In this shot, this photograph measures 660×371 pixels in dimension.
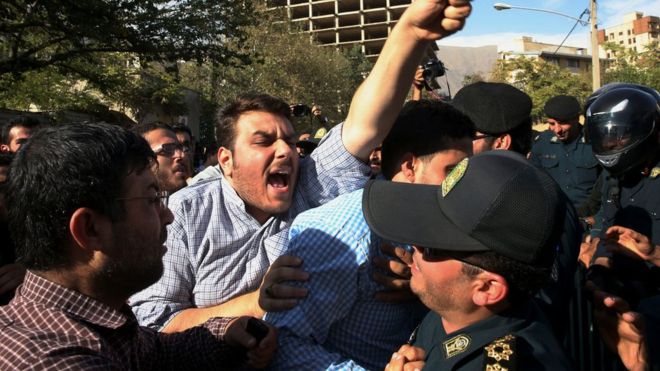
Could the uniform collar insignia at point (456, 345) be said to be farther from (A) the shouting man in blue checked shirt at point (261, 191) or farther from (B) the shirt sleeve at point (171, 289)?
(B) the shirt sleeve at point (171, 289)

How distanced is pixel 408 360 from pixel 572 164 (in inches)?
238

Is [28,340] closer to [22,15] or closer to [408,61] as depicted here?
[408,61]

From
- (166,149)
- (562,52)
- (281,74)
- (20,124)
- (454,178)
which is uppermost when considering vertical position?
(454,178)

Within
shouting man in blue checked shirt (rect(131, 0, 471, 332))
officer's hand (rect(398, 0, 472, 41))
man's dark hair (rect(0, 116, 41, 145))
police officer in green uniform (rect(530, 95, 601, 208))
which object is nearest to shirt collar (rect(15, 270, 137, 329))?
shouting man in blue checked shirt (rect(131, 0, 471, 332))

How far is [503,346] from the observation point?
1.45 m

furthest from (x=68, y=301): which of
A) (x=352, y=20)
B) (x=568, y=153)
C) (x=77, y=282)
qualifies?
(x=352, y=20)

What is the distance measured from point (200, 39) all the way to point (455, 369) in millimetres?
14251

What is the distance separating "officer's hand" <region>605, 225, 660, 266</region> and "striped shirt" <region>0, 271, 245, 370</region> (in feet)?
5.72

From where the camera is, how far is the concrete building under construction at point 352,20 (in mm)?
77125

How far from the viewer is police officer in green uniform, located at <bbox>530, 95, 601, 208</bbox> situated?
6.84 metres

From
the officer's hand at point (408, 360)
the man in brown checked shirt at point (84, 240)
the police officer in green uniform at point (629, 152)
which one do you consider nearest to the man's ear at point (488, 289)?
the officer's hand at point (408, 360)

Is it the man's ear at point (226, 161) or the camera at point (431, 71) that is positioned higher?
the camera at point (431, 71)

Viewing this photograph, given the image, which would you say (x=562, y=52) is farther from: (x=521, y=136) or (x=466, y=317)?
(x=466, y=317)

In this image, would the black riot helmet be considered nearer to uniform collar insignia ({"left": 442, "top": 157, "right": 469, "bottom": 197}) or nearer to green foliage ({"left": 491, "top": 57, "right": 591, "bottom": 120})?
uniform collar insignia ({"left": 442, "top": 157, "right": 469, "bottom": 197})
